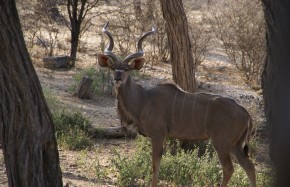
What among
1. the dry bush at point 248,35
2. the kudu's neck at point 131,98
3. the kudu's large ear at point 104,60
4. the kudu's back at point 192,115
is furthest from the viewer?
the dry bush at point 248,35

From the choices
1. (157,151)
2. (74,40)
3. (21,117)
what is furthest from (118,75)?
(74,40)

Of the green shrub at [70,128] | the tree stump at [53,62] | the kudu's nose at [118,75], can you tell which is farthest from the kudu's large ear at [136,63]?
the tree stump at [53,62]

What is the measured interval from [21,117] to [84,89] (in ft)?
23.7

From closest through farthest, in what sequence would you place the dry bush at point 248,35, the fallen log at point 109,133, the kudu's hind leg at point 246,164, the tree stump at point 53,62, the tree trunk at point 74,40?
the kudu's hind leg at point 246,164
the fallen log at point 109,133
the dry bush at point 248,35
the tree stump at point 53,62
the tree trunk at point 74,40

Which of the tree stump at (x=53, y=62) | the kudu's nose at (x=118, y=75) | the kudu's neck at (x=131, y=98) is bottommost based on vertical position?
the tree stump at (x=53, y=62)

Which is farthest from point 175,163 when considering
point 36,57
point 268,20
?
point 36,57

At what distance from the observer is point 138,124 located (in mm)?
7523

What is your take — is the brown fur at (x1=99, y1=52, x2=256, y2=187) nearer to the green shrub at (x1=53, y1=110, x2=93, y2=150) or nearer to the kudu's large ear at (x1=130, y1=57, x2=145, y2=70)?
the kudu's large ear at (x1=130, y1=57, x2=145, y2=70)

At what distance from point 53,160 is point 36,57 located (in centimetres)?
1080

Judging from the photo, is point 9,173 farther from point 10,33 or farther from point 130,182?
point 130,182

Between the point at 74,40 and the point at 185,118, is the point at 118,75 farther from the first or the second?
the point at 74,40

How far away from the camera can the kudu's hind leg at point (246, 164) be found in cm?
717

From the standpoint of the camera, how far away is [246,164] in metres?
7.18

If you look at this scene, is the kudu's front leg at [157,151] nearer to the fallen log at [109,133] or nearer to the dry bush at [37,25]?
the fallen log at [109,133]
